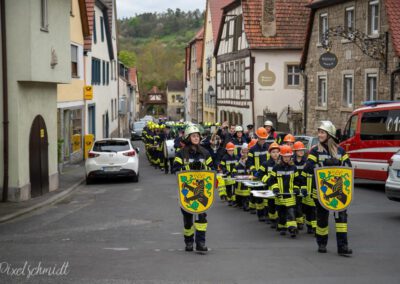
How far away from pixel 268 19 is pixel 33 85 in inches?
948

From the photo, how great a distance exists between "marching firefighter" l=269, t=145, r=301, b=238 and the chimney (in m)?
28.8

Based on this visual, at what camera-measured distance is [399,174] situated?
12906 millimetres

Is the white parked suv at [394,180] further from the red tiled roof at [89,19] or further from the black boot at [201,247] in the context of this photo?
the red tiled roof at [89,19]

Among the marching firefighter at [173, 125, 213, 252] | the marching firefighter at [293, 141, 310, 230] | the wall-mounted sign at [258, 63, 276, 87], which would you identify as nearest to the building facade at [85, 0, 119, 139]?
the wall-mounted sign at [258, 63, 276, 87]

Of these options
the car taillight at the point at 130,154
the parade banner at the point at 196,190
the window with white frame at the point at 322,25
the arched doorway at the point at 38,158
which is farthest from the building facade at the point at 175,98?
the parade banner at the point at 196,190

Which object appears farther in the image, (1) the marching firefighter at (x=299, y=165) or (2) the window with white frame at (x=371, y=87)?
(2) the window with white frame at (x=371, y=87)

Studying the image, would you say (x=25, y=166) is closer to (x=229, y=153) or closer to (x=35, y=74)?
(x=35, y=74)

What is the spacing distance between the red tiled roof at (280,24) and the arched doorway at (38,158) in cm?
2224

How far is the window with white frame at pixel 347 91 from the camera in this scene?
1119 inches

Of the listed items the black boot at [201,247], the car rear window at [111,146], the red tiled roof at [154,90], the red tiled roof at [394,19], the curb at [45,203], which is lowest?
the curb at [45,203]

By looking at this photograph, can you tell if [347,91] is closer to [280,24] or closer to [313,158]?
[280,24]

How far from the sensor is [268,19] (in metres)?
38.9

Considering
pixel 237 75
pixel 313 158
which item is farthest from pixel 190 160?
pixel 237 75

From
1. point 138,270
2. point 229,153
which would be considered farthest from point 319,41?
point 138,270
